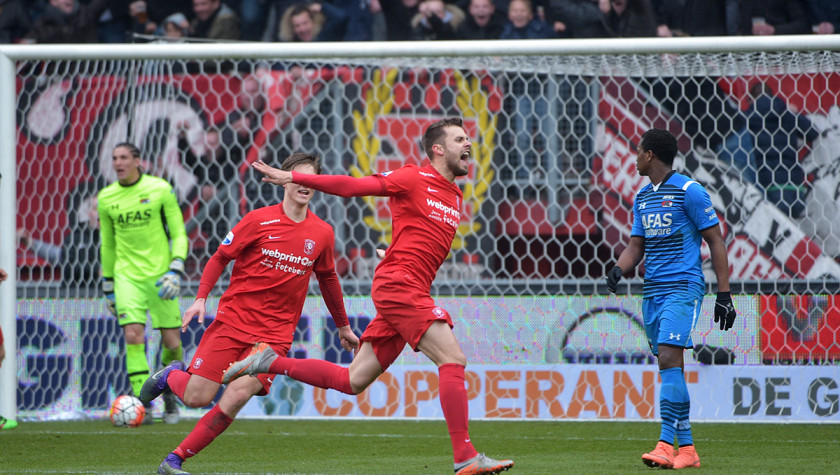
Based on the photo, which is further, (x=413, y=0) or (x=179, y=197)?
(x=413, y=0)

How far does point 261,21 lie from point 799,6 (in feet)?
18.0

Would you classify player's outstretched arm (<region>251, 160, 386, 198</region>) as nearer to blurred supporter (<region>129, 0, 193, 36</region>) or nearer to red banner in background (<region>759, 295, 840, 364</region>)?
red banner in background (<region>759, 295, 840, 364</region>)

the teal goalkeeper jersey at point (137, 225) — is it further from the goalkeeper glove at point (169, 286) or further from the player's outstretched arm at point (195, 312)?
the player's outstretched arm at point (195, 312)

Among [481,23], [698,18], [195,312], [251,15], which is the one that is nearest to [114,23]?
[251,15]

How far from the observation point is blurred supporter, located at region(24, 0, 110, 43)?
36.3 feet

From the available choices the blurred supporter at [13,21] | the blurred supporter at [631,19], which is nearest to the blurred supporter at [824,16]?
the blurred supporter at [631,19]

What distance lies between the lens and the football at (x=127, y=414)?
7.07 metres

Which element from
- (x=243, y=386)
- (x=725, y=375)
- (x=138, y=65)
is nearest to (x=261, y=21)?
(x=138, y=65)

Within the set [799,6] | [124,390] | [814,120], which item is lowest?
[124,390]

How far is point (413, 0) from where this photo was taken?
A: 35.1 ft

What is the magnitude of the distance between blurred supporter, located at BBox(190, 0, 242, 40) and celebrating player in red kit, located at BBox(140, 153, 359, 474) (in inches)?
246

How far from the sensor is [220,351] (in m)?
4.86

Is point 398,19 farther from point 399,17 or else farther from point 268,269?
point 268,269

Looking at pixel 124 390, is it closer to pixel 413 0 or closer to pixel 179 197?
pixel 179 197
